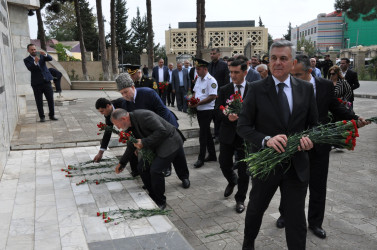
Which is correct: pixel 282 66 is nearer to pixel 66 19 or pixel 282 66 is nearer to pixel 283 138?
pixel 283 138

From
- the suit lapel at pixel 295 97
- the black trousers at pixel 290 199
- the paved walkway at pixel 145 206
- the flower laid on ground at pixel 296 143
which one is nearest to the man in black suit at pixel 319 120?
the paved walkway at pixel 145 206

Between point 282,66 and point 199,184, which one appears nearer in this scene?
point 282,66

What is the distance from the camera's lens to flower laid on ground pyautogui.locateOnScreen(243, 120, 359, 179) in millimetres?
2854

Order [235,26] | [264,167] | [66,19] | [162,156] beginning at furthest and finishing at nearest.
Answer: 1. [235,26]
2. [66,19]
3. [162,156]
4. [264,167]

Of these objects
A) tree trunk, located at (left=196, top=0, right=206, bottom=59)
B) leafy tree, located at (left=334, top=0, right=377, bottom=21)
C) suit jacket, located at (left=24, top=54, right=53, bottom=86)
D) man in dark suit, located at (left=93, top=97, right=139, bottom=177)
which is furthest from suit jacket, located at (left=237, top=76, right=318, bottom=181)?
leafy tree, located at (left=334, top=0, right=377, bottom=21)

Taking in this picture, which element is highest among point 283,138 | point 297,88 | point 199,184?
point 297,88

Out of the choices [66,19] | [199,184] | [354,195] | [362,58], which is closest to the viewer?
[354,195]

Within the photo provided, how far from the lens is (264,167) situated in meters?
2.96

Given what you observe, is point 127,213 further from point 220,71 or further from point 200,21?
point 200,21

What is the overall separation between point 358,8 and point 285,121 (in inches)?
953

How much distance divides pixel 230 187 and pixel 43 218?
261 centimetres

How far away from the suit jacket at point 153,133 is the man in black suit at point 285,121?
1626mm

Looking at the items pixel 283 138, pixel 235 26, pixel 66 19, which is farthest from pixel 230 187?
pixel 235 26

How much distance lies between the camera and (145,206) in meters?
4.41
